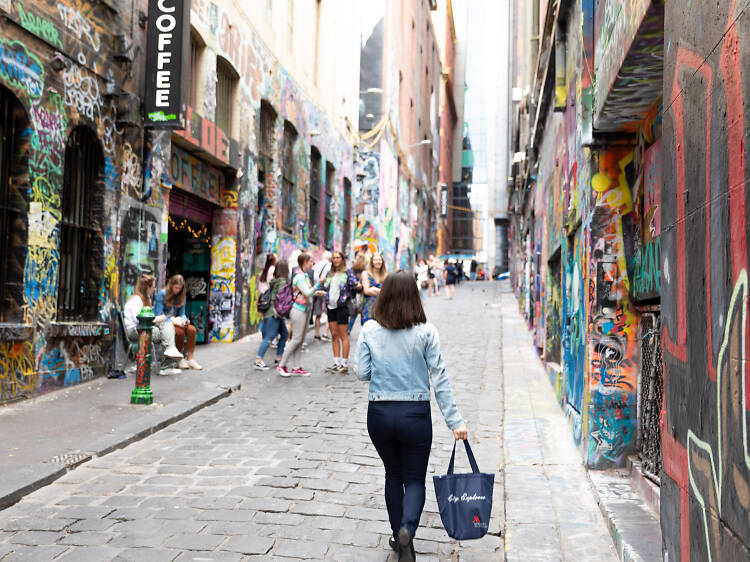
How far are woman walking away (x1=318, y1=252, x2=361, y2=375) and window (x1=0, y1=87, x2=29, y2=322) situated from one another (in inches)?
166

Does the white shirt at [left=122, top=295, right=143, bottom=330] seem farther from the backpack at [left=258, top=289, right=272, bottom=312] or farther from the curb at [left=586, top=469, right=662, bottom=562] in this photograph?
the curb at [left=586, top=469, right=662, bottom=562]

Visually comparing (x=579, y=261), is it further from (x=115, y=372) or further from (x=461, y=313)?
(x=461, y=313)

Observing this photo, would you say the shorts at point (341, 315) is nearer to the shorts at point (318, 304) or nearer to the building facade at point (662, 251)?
the shorts at point (318, 304)

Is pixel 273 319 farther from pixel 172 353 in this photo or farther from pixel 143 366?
pixel 143 366

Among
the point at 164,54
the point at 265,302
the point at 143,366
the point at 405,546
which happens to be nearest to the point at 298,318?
the point at 265,302

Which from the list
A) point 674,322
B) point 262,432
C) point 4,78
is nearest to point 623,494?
point 674,322

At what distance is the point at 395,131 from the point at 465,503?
32486mm

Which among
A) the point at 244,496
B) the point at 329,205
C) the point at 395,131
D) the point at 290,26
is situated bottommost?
the point at 244,496

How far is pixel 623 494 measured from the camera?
4.85 m

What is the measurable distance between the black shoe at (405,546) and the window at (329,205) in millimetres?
18838

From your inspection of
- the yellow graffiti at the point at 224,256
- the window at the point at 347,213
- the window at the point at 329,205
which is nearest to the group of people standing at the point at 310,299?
the yellow graffiti at the point at 224,256

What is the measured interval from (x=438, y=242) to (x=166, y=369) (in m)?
53.6

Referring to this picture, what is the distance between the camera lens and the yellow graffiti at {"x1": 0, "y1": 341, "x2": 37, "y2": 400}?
7414 millimetres

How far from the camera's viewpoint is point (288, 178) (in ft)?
58.8
